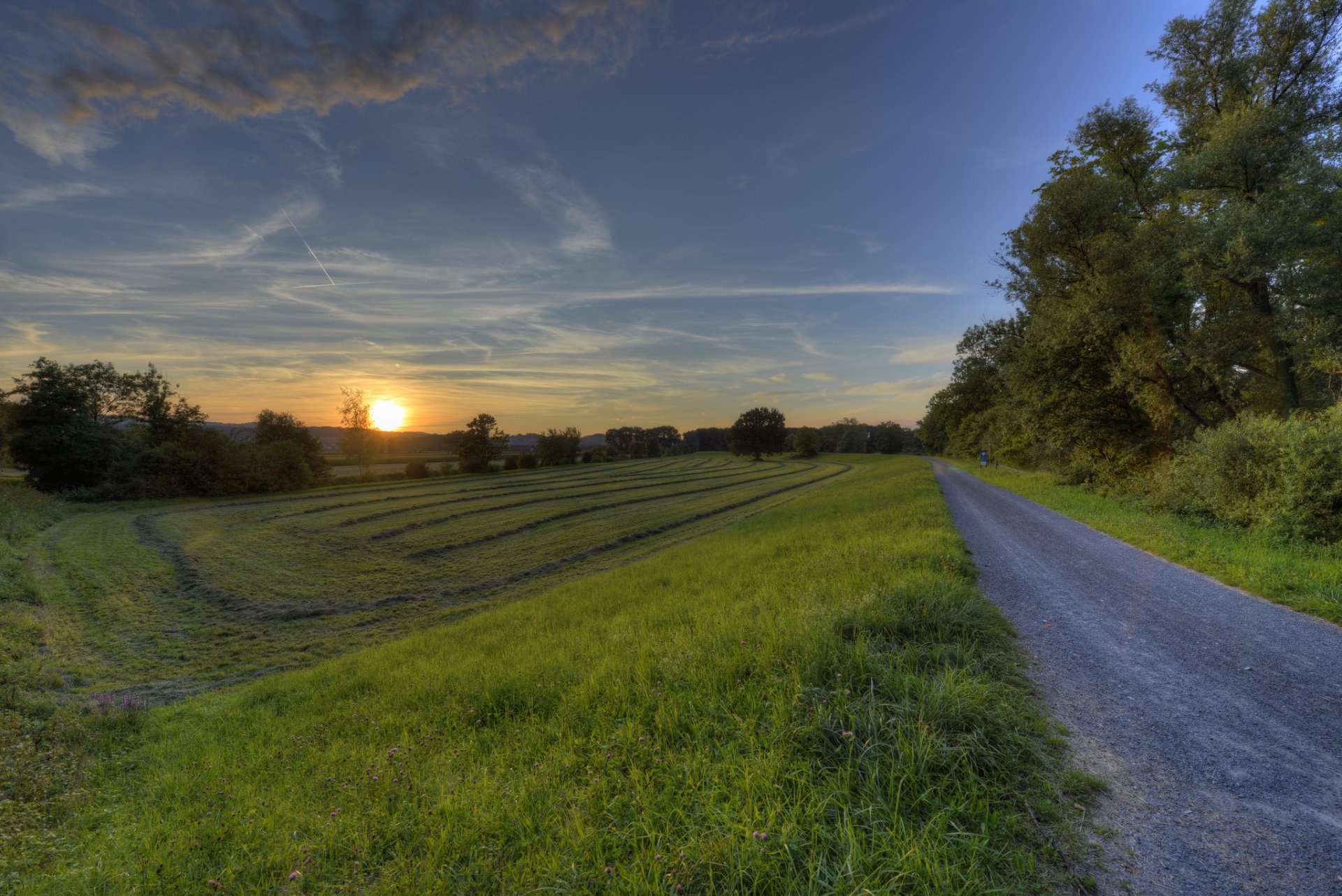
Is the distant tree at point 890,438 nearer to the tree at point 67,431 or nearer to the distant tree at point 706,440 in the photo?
the distant tree at point 706,440

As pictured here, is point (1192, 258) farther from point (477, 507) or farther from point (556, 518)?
point (477, 507)

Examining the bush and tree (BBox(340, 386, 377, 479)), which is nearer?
the bush

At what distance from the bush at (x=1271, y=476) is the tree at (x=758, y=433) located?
7688cm

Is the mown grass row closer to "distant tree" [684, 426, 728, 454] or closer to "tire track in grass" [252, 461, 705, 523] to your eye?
"tire track in grass" [252, 461, 705, 523]

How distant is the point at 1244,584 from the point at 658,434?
123 meters

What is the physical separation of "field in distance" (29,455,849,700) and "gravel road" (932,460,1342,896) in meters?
14.4

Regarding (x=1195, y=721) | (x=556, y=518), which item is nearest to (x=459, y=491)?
(x=556, y=518)

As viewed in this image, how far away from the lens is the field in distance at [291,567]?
11070 millimetres

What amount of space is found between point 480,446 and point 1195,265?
70.1 m

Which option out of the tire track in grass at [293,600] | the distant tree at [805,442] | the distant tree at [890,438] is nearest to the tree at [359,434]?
the tire track in grass at [293,600]

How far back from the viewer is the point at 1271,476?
10648 mm

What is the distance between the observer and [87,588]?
14211 mm

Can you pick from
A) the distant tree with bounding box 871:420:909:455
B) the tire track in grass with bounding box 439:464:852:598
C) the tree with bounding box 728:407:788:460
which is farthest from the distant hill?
the distant tree with bounding box 871:420:909:455

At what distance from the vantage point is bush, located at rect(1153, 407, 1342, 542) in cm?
933
